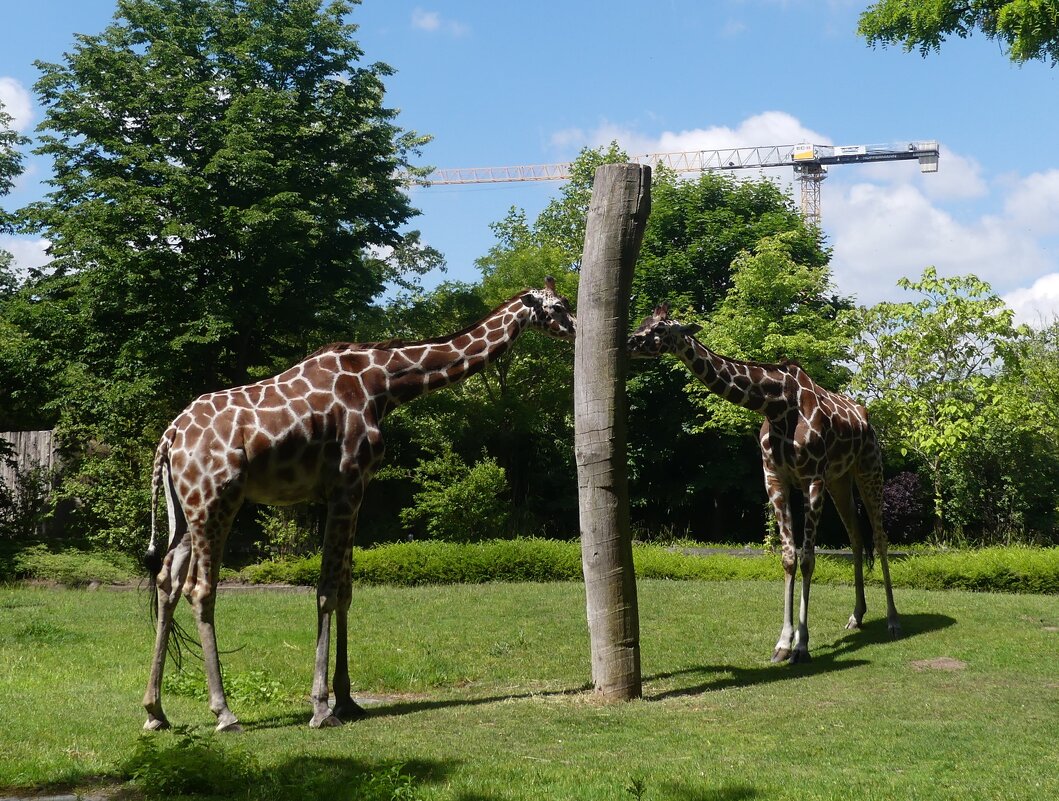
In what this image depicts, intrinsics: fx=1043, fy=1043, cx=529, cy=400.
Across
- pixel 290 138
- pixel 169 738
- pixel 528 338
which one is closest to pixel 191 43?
pixel 290 138

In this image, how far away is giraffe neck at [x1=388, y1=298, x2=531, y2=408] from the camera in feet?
37.0

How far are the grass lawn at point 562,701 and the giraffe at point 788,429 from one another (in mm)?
971

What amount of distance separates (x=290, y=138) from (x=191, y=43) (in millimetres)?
4211

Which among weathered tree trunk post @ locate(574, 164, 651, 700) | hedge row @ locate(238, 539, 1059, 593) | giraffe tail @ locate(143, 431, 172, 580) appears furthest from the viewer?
hedge row @ locate(238, 539, 1059, 593)

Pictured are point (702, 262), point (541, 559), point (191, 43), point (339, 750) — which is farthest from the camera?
point (702, 262)

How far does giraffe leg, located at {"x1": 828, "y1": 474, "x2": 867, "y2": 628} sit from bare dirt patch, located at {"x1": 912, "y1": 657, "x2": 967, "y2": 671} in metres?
2.41

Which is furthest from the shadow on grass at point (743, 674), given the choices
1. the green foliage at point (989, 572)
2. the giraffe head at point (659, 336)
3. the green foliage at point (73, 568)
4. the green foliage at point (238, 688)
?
the green foliage at point (73, 568)

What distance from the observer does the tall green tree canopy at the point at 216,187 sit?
25656mm

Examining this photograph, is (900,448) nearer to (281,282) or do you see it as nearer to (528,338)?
(528,338)

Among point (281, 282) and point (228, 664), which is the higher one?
point (281, 282)

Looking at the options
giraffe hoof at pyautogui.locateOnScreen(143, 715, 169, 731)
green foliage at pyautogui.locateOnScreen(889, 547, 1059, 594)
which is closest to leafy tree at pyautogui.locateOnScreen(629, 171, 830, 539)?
green foliage at pyautogui.locateOnScreen(889, 547, 1059, 594)

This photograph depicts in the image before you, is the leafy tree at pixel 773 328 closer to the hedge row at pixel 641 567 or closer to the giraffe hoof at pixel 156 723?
the hedge row at pixel 641 567

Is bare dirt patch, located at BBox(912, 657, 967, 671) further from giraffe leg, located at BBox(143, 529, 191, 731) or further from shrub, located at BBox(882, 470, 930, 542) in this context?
shrub, located at BBox(882, 470, 930, 542)

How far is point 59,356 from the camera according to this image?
1053 inches
